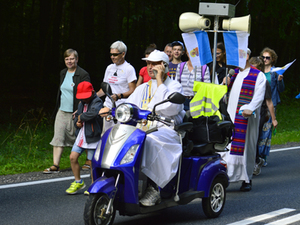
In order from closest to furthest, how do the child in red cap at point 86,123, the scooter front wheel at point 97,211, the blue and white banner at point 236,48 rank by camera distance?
the scooter front wheel at point 97,211 → the child in red cap at point 86,123 → the blue and white banner at point 236,48

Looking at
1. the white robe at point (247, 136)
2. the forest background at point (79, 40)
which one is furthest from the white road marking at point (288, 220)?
the forest background at point (79, 40)

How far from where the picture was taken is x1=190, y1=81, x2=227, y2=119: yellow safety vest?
19.3 feet

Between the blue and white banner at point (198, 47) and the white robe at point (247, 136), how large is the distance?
0.59m

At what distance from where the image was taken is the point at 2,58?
85.7 feet

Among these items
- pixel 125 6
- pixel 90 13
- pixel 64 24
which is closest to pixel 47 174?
pixel 90 13

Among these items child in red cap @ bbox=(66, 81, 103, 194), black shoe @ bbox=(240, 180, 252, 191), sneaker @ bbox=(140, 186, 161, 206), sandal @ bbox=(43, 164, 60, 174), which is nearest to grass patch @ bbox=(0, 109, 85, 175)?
sandal @ bbox=(43, 164, 60, 174)

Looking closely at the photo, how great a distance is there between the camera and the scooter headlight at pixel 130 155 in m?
4.68

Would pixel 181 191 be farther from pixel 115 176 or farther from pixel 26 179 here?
pixel 26 179

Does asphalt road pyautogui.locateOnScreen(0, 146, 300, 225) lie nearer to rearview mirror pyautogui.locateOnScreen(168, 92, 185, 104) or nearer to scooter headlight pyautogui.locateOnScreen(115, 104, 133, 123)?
scooter headlight pyautogui.locateOnScreen(115, 104, 133, 123)

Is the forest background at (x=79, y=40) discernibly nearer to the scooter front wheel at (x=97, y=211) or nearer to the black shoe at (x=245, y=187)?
the black shoe at (x=245, y=187)

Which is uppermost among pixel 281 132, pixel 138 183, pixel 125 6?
pixel 125 6

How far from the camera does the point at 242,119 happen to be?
7457mm

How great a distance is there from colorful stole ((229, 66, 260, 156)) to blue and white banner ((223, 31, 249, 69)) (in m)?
0.22

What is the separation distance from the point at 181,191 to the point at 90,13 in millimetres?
17819
